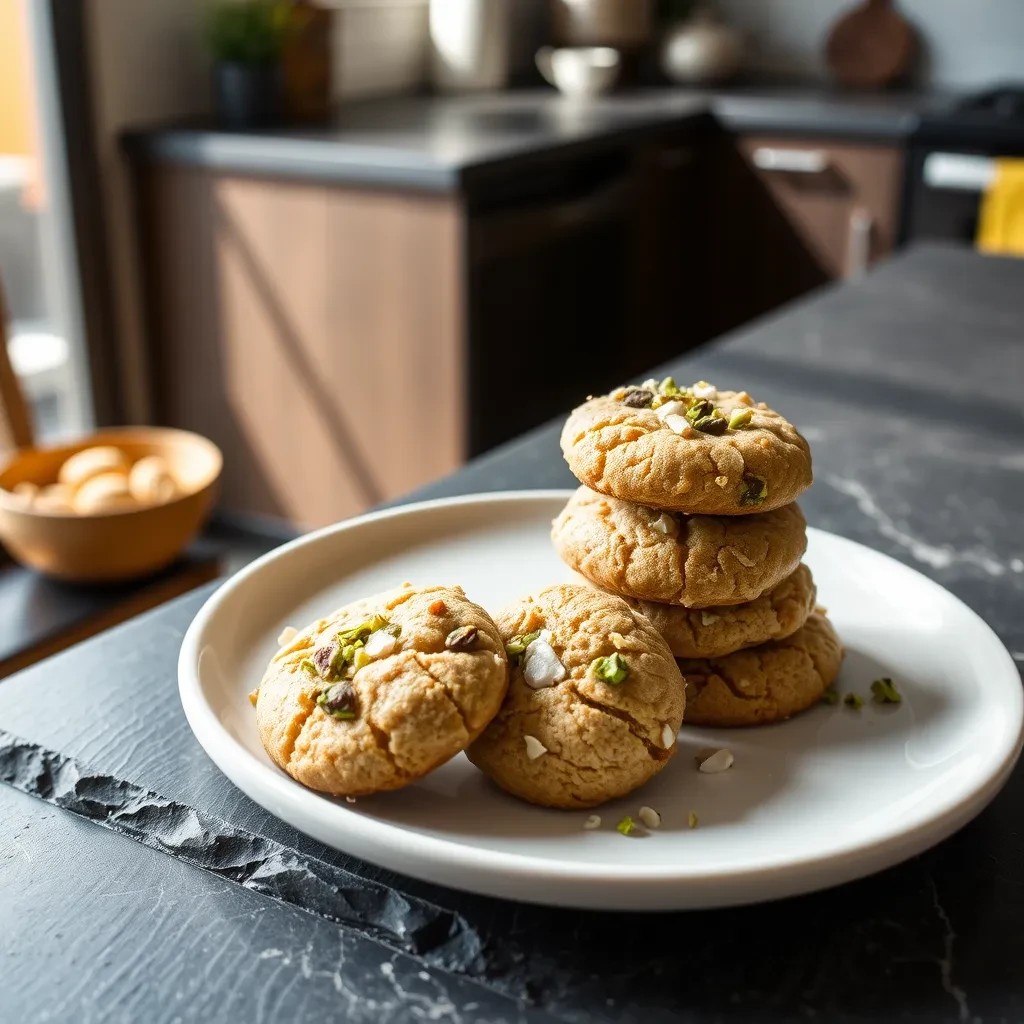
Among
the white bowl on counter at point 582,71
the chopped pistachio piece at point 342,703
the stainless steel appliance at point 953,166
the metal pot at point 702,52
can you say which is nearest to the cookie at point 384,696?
the chopped pistachio piece at point 342,703

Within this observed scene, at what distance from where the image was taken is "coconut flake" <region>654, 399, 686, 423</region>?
30.6 inches

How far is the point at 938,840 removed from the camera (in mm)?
640

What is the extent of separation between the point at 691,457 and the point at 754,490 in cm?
4

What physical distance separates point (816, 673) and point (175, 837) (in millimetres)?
393

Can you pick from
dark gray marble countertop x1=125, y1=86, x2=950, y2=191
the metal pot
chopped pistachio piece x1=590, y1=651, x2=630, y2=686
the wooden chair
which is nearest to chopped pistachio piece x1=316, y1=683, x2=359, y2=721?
chopped pistachio piece x1=590, y1=651, x2=630, y2=686

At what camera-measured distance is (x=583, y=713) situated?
0.67 metres

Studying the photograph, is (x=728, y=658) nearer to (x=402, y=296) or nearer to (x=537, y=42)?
(x=402, y=296)

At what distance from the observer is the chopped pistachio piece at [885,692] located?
78cm

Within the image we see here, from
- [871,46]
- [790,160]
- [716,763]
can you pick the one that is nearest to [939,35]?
[871,46]

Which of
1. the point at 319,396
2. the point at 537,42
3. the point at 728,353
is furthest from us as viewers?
the point at 537,42

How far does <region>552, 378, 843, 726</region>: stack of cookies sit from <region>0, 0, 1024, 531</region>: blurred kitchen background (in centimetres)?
176

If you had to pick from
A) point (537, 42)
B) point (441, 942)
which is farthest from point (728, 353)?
point (537, 42)

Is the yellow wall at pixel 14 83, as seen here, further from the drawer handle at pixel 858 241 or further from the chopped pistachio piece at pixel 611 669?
the chopped pistachio piece at pixel 611 669

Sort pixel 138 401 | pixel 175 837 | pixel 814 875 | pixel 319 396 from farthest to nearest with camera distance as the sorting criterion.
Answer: pixel 138 401 → pixel 319 396 → pixel 175 837 → pixel 814 875
